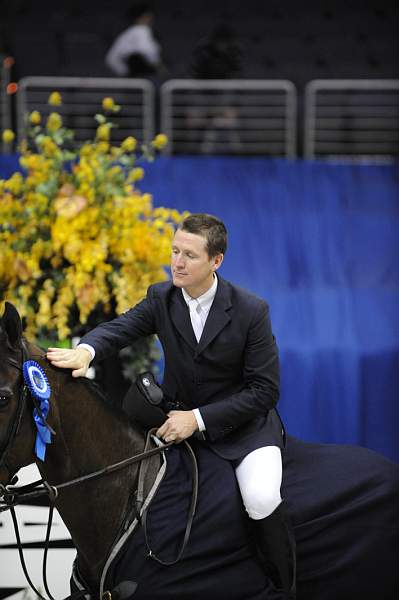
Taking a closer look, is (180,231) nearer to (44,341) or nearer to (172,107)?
(44,341)

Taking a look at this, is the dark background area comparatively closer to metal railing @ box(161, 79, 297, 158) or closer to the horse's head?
metal railing @ box(161, 79, 297, 158)

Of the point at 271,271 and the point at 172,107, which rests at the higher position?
the point at 172,107

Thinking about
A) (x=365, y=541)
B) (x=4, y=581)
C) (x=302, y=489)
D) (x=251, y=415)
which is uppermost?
(x=251, y=415)

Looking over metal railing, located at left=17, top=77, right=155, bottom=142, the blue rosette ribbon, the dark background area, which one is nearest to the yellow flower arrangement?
the blue rosette ribbon

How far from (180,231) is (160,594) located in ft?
3.13

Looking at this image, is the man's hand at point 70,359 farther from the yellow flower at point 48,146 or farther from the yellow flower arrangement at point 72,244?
the yellow flower at point 48,146

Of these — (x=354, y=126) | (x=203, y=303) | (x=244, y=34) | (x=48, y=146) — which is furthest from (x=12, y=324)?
(x=244, y=34)

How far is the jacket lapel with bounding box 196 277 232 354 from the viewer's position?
7.77ft

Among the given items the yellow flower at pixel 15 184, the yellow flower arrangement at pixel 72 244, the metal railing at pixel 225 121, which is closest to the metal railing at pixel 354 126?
the metal railing at pixel 225 121

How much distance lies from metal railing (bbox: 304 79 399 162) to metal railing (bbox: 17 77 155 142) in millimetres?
1478

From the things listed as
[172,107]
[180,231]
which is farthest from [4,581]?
[172,107]

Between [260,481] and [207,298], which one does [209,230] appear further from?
[260,481]

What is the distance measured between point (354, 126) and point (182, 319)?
236 inches

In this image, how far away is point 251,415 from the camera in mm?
2363
